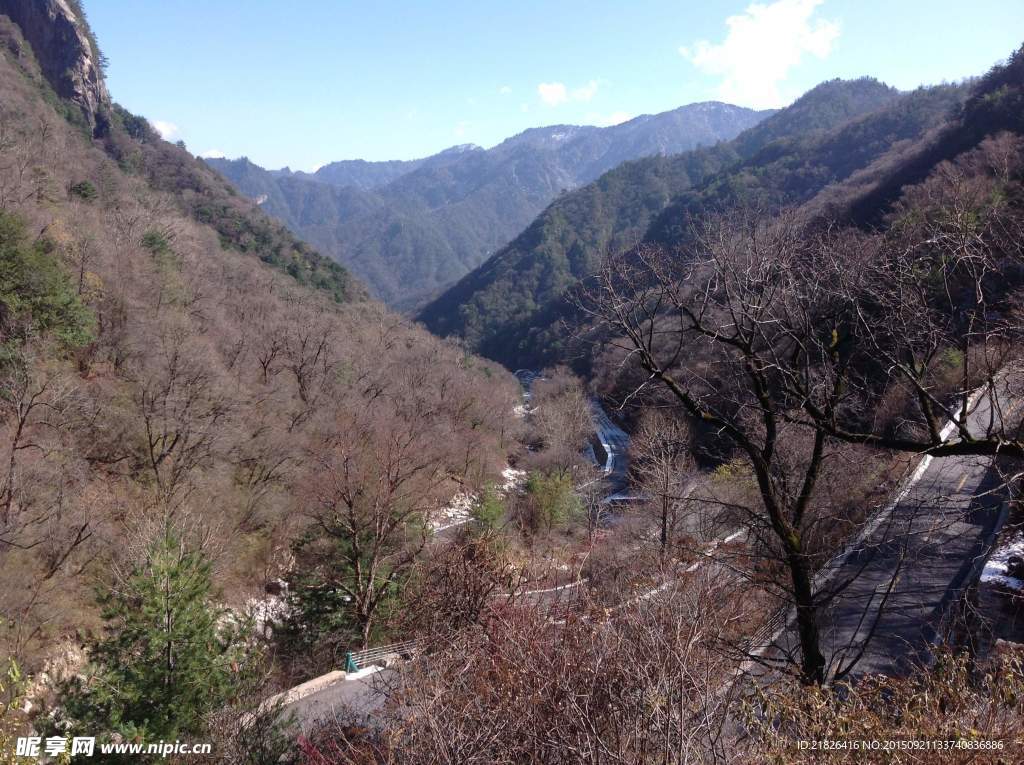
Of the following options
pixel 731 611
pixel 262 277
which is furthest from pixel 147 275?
pixel 731 611

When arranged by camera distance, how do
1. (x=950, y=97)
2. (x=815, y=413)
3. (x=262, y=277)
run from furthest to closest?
(x=950, y=97), (x=262, y=277), (x=815, y=413)

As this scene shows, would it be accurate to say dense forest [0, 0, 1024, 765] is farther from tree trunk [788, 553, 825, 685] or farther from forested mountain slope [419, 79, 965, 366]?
forested mountain slope [419, 79, 965, 366]

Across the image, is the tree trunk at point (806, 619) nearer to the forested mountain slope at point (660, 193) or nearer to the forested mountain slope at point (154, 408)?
the forested mountain slope at point (154, 408)

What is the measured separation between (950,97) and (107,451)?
329 ft

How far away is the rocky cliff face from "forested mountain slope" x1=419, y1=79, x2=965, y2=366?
51108 mm

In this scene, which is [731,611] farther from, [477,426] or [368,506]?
[477,426]

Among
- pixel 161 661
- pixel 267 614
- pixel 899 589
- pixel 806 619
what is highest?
pixel 806 619

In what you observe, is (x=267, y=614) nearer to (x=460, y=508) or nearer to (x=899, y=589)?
(x=899, y=589)

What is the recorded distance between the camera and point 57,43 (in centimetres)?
5497

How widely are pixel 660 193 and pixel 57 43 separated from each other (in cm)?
9525

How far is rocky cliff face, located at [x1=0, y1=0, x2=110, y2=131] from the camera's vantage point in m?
54.4

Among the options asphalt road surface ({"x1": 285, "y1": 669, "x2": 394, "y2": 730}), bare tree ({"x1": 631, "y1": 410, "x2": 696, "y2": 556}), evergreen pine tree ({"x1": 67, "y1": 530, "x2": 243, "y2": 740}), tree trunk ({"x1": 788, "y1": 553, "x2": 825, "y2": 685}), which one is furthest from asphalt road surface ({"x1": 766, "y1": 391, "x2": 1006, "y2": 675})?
evergreen pine tree ({"x1": 67, "y1": 530, "x2": 243, "y2": 740})

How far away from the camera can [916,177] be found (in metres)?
44.4

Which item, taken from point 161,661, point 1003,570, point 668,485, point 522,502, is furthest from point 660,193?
point 161,661
